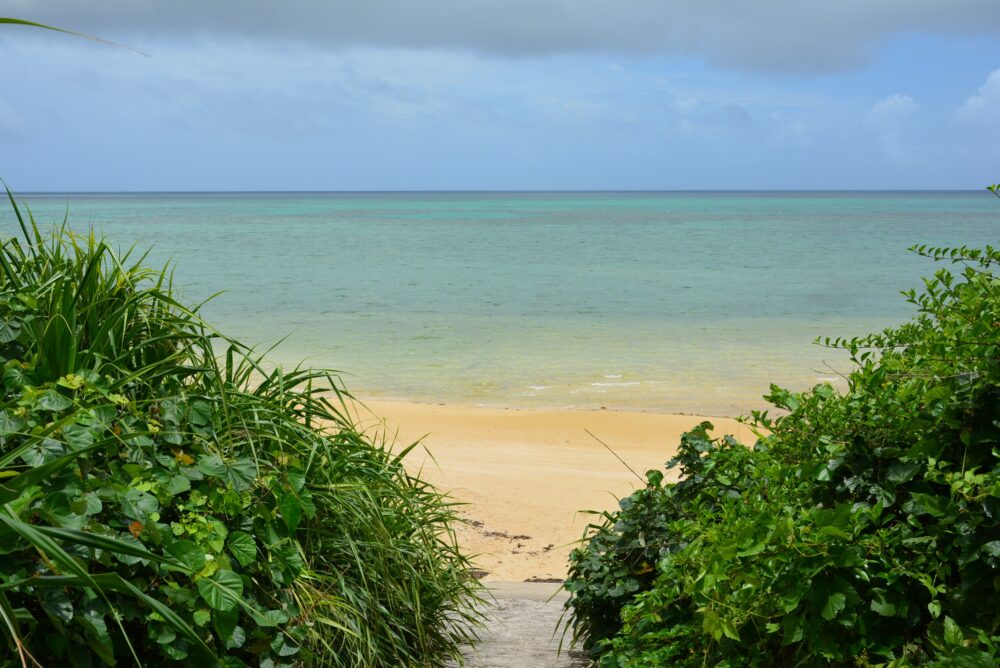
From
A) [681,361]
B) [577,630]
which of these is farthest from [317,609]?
[681,361]

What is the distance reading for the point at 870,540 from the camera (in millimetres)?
2365

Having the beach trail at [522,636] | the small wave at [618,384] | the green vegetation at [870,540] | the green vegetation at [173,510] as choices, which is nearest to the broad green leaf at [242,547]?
the green vegetation at [173,510]

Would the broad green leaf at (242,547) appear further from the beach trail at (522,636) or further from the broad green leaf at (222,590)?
the beach trail at (522,636)

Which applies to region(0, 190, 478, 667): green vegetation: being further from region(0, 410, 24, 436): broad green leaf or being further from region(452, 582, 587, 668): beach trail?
region(452, 582, 587, 668): beach trail

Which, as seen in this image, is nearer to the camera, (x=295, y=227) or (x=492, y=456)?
(x=492, y=456)

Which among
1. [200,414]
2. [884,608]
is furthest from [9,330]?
[884,608]

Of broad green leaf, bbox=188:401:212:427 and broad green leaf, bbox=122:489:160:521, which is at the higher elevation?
broad green leaf, bbox=188:401:212:427

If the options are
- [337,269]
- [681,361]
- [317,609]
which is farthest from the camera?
[337,269]

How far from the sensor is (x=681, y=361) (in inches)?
621

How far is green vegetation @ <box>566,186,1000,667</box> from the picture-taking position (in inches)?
89.0

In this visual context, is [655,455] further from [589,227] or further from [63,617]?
[589,227]

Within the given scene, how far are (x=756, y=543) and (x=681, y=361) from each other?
13.6m

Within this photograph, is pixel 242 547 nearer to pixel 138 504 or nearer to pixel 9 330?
pixel 138 504

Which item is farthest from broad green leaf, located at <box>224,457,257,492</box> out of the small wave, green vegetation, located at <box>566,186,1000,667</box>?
the small wave
